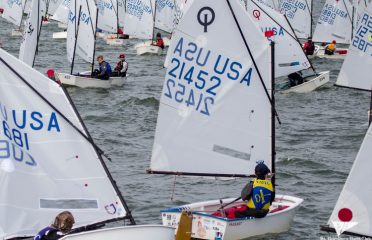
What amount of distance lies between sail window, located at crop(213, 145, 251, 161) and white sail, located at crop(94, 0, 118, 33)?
46121 millimetres

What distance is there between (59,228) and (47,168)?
115cm

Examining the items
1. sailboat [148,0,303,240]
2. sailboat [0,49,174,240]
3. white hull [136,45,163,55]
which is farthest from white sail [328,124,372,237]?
white hull [136,45,163,55]

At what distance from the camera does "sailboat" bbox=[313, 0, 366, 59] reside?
60.9m

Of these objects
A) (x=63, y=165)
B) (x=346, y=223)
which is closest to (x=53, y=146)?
(x=63, y=165)

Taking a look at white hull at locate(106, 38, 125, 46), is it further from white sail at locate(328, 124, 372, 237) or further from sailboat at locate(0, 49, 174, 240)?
white sail at locate(328, 124, 372, 237)

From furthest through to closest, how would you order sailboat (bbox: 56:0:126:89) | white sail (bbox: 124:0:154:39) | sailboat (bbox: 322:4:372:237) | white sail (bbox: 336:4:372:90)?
white sail (bbox: 124:0:154:39) → sailboat (bbox: 56:0:126:89) → white sail (bbox: 336:4:372:90) → sailboat (bbox: 322:4:372:237)

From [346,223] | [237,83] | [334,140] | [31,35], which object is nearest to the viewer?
[346,223]

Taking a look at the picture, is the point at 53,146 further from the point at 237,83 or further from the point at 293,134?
the point at 293,134

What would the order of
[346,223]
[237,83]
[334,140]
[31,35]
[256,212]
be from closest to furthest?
[346,223]
[256,212]
[237,83]
[334,140]
[31,35]

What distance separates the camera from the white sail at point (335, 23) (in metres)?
61.0

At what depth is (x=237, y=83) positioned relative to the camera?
24.1m

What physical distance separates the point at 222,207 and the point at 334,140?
50.8ft

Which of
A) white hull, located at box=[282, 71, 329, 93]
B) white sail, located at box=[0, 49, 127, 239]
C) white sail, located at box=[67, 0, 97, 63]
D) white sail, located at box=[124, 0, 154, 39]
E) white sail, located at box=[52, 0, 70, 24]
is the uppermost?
white sail, located at box=[0, 49, 127, 239]

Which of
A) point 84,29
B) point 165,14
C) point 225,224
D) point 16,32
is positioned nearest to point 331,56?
point 165,14
